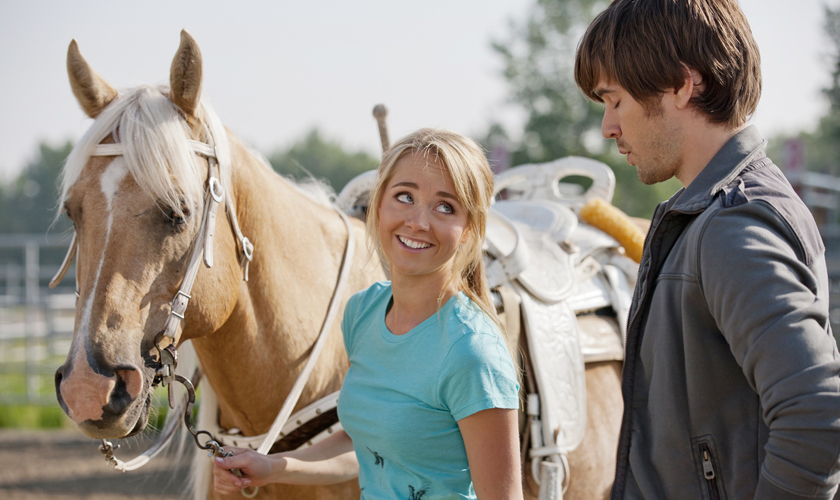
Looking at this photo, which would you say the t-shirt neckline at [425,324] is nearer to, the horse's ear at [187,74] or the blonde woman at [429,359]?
the blonde woman at [429,359]

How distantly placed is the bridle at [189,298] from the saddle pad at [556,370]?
68cm

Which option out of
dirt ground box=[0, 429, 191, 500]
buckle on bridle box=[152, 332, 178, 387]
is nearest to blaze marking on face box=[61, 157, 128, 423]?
buckle on bridle box=[152, 332, 178, 387]

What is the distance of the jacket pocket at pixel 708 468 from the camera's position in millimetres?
907

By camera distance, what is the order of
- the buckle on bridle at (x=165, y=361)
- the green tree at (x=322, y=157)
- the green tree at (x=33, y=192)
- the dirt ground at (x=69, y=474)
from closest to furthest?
the buckle on bridle at (x=165, y=361) → the dirt ground at (x=69, y=474) → the green tree at (x=33, y=192) → the green tree at (x=322, y=157)

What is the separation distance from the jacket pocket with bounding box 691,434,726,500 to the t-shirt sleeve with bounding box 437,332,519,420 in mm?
290

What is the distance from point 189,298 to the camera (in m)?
1.43

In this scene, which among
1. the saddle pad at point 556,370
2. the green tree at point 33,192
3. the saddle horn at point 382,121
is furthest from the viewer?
the green tree at point 33,192

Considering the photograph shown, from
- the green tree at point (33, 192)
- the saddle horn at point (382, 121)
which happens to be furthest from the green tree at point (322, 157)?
the saddle horn at point (382, 121)

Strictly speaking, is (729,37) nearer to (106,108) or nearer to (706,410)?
(706,410)

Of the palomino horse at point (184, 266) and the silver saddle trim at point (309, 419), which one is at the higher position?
the palomino horse at point (184, 266)

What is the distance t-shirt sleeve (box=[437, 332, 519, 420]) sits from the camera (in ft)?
3.38

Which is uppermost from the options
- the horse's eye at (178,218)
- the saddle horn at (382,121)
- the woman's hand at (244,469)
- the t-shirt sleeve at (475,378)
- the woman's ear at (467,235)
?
the saddle horn at (382,121)

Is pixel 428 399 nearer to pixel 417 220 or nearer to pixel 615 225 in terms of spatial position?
pixel 417 220

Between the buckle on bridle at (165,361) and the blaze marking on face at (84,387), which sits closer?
the blaze marking on face at (84,387)
